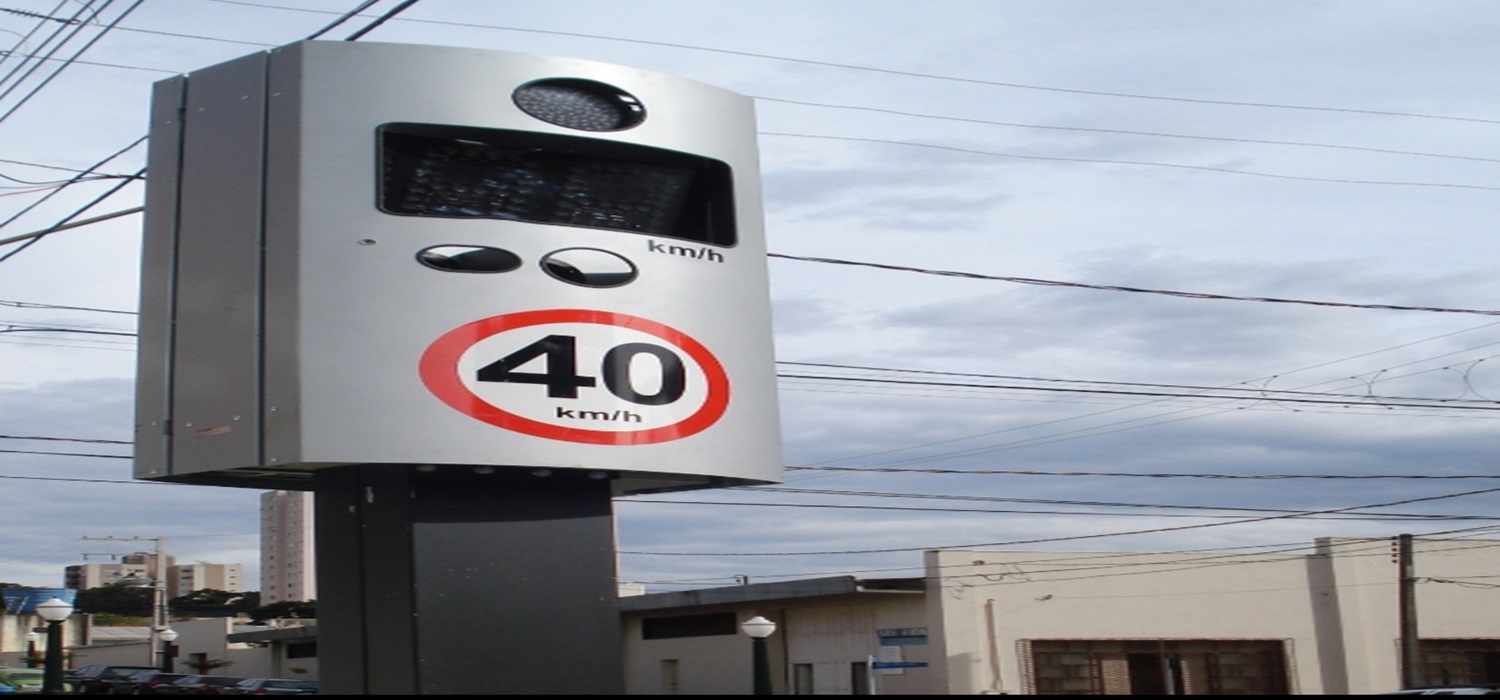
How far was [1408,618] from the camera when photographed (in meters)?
35.1

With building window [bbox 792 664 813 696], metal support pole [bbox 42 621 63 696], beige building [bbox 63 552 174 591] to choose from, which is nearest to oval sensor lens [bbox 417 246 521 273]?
metal support pole [bbox 42 621 63 696]

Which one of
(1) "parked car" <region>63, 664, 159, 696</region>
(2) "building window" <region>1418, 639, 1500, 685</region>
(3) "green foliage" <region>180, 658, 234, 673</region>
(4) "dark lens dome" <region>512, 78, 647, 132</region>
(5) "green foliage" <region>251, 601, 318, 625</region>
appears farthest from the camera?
(5) "green foliage" <region>251, 601, 318, 625</region>

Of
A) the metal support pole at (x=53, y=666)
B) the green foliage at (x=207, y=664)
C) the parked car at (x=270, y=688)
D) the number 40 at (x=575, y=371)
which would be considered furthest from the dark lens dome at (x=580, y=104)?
the green foliage at (x=207, y=664)

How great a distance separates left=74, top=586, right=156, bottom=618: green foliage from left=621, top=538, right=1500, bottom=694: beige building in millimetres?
79210

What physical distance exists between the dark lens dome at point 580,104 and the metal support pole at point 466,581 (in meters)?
2.64

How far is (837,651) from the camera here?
33656 millimetres

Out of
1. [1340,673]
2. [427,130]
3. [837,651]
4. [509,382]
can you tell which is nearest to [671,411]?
[509,382]

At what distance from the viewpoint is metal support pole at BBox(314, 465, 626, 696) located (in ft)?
37.0

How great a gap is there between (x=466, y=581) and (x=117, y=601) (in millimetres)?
107308

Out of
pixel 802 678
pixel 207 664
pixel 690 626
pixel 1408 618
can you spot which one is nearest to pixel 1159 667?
pixel 1408 618

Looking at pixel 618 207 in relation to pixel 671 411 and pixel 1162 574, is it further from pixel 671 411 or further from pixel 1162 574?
pixel 1162 574

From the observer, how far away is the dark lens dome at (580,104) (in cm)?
1191

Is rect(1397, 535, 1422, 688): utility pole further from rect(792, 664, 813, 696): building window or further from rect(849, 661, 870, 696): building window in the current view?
rect(792, 664, 813, 696): building window

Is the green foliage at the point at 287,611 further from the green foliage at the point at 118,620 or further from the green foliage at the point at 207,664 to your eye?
the green foliage at the point at 118,620
